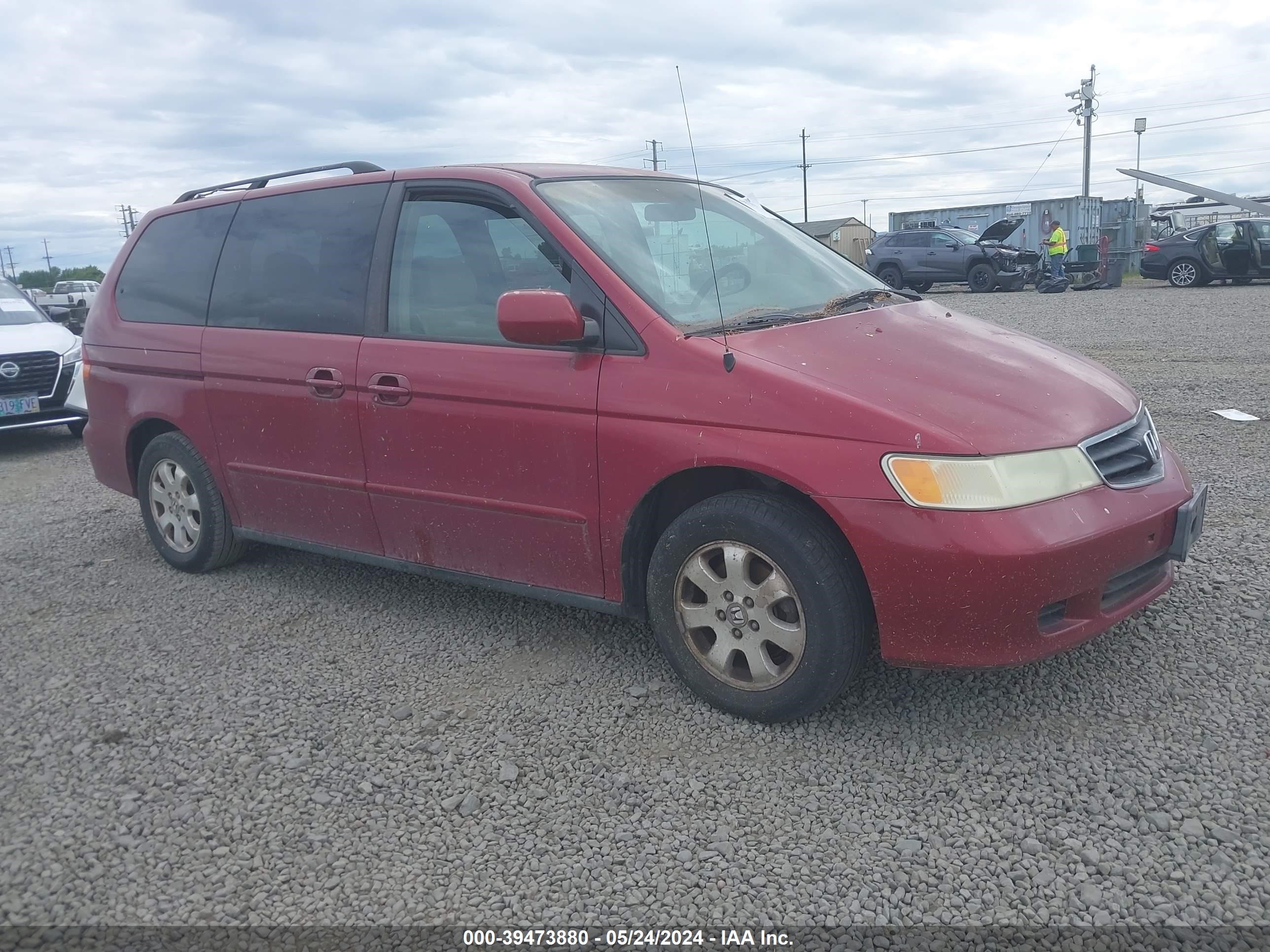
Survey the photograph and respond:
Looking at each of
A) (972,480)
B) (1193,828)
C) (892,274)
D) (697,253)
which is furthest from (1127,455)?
(892,274)

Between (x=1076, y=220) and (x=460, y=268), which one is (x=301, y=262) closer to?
(x=460, y=268)

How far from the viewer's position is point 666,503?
3410 millimetres

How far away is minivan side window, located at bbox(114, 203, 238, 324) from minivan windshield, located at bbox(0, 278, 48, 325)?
18.0ft

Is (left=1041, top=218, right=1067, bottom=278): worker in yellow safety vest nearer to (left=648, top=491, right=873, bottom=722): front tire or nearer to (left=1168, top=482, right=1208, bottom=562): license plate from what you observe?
(left=1168, top=482, right=1208, bottom=562): license plate

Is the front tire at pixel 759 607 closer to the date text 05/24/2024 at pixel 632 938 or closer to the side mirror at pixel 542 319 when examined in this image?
the side mirror at pixel 542 319

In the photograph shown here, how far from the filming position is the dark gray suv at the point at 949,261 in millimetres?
24031

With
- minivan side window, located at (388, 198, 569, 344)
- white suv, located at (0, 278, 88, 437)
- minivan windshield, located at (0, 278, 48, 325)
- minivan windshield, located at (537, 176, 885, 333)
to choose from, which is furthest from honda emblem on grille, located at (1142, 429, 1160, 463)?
minivan windshield, located at (0, 278, 48, 325)

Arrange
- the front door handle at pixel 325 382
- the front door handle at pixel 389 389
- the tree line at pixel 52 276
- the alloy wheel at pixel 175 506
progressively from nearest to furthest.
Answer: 1. the front door handle at pixel 389 389
2. the front door handle at pixel 325 382
3. the alloy wheel at pixel 175 506
4. the tree line at pixel 52 276

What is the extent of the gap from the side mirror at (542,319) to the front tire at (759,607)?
691mm

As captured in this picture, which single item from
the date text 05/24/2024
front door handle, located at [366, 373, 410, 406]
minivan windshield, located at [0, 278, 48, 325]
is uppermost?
minivan windshield, located at [0, 278, 48, 325]

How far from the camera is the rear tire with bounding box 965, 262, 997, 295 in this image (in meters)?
23.9

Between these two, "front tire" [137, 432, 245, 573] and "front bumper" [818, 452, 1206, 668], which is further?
"front tire" [137, 432, 245, 573]

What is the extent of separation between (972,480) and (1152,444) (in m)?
0.98

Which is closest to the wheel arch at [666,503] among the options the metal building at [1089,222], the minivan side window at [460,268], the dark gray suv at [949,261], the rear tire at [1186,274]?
the minivan side window at [460,268]
